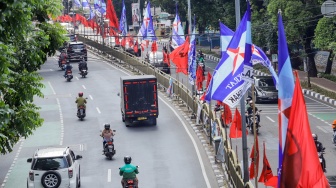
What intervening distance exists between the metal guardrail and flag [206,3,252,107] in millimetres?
2154

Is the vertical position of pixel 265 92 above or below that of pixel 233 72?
below

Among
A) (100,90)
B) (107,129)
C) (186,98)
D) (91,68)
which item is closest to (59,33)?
(107,129)

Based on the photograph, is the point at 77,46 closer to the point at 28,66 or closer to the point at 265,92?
the point at 265,92

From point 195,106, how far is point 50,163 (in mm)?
14064

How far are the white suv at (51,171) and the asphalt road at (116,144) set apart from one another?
2.14m

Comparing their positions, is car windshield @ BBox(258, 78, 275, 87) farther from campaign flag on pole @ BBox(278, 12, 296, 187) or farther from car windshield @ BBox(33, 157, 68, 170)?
campaign flag on pole @ BBox(278, 12, 296, 187)

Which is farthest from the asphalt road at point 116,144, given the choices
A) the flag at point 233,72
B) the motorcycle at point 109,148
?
the flag at point 233,72

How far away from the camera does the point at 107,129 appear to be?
94.2 ft

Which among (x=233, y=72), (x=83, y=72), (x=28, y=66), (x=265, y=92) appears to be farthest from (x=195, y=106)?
(x=28, y=66)

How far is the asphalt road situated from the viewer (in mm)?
26000

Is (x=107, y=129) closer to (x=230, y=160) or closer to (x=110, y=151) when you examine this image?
(x=110, y=151)

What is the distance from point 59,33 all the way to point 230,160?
6.54 metres

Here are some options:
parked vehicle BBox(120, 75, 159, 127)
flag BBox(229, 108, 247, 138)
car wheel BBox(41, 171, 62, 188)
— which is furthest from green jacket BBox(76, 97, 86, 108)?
car wheel BBox(41, 171, 62, 188)

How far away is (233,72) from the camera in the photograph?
19.5 m
